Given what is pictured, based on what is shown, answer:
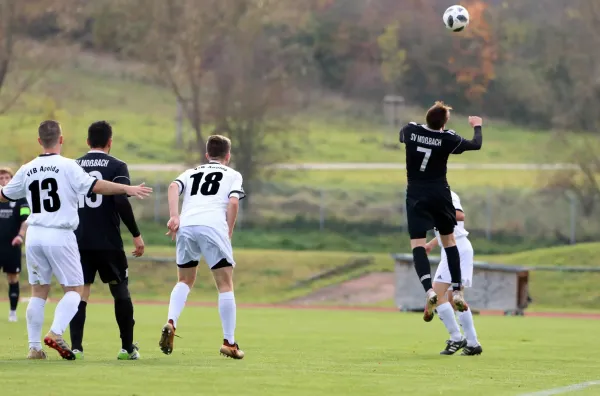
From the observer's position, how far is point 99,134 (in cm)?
1153

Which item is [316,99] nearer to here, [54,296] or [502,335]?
[54,296]

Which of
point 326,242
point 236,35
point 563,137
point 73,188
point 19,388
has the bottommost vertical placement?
point 19,388

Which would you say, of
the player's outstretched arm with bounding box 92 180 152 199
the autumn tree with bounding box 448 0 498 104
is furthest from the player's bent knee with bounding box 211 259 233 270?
the autumn tree with bounding box 448 0 498 104

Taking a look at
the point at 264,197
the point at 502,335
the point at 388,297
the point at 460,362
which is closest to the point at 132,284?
the point at 388,297

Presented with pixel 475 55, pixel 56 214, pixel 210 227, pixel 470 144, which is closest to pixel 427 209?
pixel 470 144

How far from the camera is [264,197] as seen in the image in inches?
1698

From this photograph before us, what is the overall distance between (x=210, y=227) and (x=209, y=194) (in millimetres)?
333

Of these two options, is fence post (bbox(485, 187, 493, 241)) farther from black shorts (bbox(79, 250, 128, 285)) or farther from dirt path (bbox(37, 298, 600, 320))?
black shorts (bbox(79, 250, 128, 285))

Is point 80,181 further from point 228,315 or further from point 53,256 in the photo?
point 228,315

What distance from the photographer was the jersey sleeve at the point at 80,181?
1090 cm

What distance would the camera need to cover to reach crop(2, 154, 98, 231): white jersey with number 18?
10.9 m

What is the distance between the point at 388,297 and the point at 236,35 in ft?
54.3

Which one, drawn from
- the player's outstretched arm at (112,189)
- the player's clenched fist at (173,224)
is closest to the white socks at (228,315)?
the player's clenched fist at (173,224)

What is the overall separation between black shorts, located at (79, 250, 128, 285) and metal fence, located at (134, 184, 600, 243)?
29596mm
